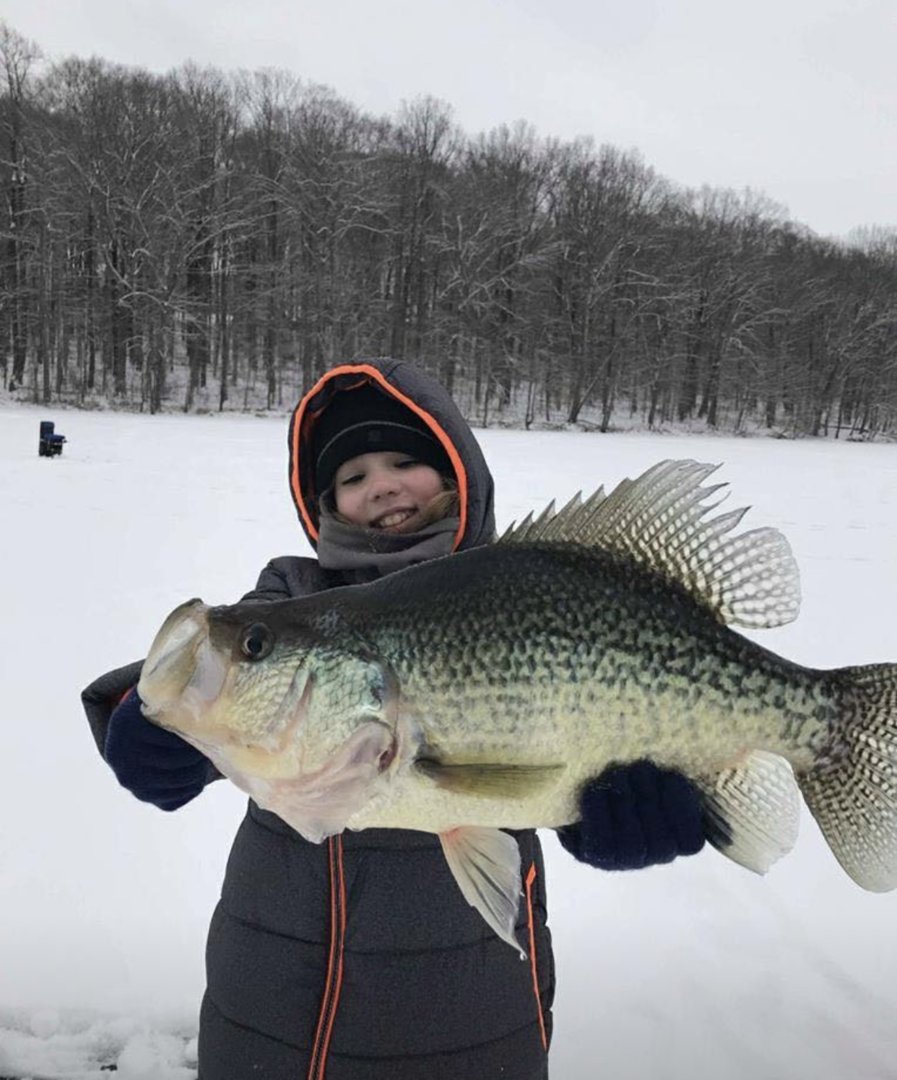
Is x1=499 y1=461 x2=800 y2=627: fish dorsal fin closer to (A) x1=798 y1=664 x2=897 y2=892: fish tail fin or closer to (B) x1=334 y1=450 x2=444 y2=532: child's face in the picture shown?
(A) x1=798 y1=664 x2=897 y2=892: fish tail fin

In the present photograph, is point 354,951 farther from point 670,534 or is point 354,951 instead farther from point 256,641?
point 670,534

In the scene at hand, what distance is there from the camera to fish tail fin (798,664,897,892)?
1.46 meters

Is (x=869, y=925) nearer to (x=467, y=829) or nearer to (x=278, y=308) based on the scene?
(x=467, y=829)

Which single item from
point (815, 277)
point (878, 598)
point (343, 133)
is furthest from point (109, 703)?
point (815, 277)

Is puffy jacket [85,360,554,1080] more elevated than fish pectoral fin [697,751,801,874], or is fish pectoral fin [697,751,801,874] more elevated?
fish pectoral fin [697,751,801,874]

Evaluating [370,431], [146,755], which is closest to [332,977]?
[146,755]

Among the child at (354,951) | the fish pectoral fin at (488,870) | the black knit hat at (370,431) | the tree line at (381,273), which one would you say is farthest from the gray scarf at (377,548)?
the tree line at (381,273)

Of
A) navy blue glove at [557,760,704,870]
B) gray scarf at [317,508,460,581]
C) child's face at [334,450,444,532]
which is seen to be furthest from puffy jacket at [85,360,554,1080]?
child's face at [334,450,444,532]

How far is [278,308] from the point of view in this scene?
34.9 m

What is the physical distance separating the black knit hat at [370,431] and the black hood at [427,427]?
0.03m

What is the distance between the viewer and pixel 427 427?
196cm

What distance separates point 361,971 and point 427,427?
1.19 m

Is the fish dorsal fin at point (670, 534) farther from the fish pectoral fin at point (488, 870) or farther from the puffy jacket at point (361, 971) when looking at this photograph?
the puffy jacket at point (361, 971)

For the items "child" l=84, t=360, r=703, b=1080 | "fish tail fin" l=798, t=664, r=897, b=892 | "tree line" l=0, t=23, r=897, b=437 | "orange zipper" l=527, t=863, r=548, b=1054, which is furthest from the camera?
"tree line" l=0, t=23, r=897, b=437
